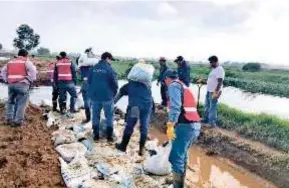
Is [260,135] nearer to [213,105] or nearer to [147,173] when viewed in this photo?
[213,105]

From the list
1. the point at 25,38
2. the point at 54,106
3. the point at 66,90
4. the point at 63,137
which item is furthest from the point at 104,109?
the point at 25,38

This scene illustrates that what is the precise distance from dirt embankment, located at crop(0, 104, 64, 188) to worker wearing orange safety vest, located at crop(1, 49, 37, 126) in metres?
0.36

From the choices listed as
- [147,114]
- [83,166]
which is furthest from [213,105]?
[83,166]

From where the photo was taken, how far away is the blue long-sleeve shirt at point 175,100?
5309 mm

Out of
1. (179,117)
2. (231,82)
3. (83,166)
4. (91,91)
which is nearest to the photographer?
(179,117)

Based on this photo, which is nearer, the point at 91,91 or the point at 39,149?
the point at 39,149

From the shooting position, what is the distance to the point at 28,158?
6652 millimetres

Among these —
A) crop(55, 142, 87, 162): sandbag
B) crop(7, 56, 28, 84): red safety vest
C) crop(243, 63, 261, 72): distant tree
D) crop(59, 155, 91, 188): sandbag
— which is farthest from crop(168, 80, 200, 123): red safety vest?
crop(243, 63, 261, 72): distant tree

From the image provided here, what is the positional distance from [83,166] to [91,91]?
199 cm

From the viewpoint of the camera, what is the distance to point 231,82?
29.3 meters

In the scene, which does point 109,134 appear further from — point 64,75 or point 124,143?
point 64,75

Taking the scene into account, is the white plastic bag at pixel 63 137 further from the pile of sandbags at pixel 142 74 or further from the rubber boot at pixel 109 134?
the pile of sandbags at pixel 142 74

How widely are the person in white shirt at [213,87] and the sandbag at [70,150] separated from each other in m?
3.76

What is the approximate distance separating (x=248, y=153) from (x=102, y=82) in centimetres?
335
